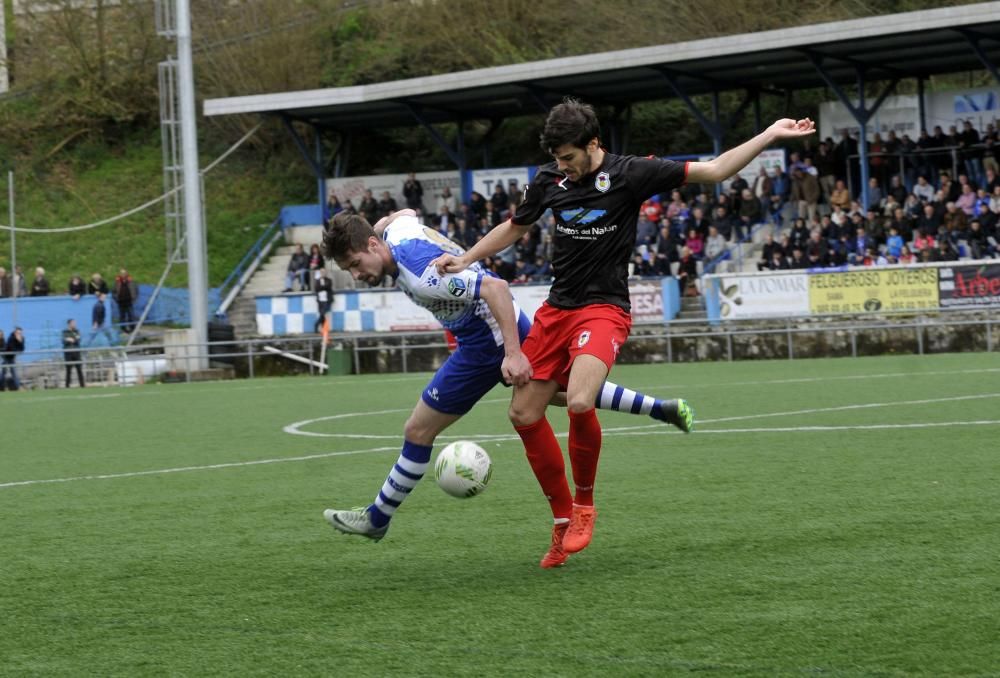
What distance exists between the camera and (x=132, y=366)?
2753 centimetres

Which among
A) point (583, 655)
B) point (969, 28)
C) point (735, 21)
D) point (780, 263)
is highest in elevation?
point (735, 21)

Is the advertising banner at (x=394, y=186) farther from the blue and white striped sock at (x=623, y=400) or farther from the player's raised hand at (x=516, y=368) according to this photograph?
the player's raised hand at (x=516, y=368)

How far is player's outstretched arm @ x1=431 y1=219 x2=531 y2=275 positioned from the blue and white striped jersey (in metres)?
0.03

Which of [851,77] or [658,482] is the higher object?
[851,77]

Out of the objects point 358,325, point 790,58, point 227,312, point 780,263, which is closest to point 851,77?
point 790,58

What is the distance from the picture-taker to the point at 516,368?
5969mm

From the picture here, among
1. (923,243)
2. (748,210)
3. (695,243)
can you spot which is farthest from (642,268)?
(923,243)

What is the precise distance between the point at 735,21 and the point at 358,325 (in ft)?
49.3

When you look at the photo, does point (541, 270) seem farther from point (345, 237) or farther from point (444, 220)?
point (345, 237)

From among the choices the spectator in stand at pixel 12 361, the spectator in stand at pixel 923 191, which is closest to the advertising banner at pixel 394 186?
the spectator in stand at pixel 12 361

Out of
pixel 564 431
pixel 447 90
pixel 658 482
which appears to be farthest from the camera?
pixel 447 90

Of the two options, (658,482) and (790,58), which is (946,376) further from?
(790,58)

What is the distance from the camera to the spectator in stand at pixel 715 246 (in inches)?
1153

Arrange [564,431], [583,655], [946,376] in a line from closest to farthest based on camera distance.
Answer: [583,655]
[564,431]
[946,376]
